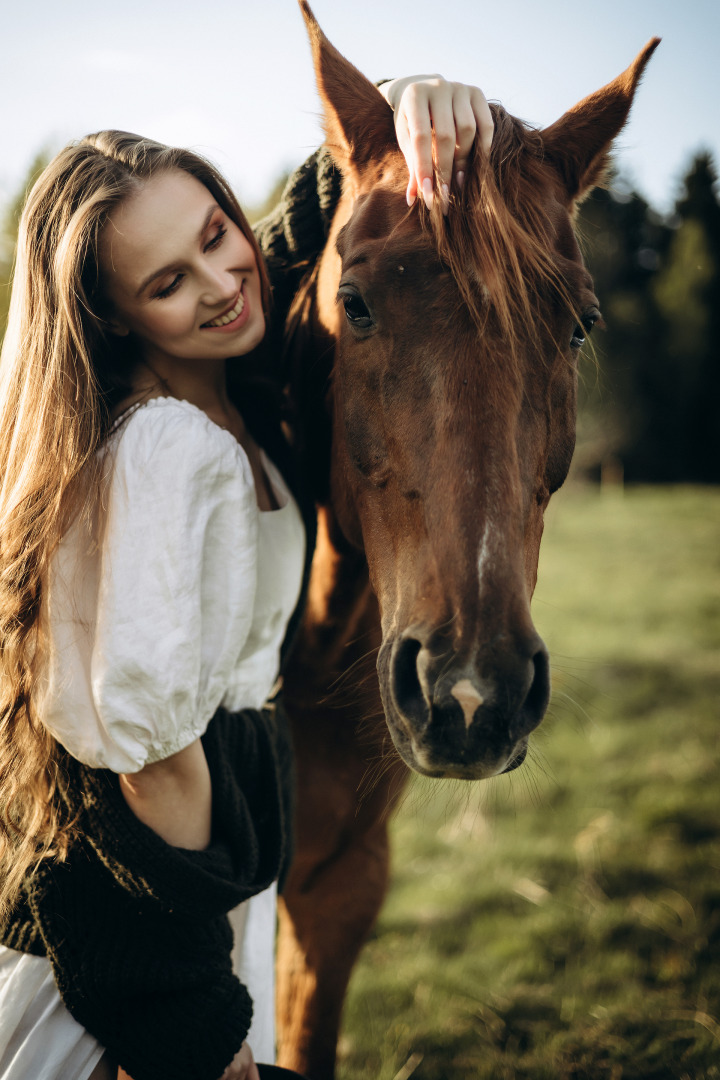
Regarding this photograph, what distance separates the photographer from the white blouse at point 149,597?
4.32ft

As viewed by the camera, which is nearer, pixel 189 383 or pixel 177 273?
pixel 177 273

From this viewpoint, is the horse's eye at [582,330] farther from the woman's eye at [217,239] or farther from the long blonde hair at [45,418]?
the long blonde hair at [45,418]

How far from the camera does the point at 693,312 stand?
17.6m

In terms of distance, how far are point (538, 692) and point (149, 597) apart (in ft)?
2.28

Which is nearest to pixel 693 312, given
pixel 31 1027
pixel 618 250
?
pixel 618 250

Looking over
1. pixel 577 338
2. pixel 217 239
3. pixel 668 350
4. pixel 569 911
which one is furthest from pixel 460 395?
pixel 668 350

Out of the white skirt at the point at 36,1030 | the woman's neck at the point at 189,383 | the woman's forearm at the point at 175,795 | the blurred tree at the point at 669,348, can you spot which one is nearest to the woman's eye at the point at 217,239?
the woman's neck at the point at 189,383


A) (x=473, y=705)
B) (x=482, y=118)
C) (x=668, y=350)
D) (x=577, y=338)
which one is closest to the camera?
(x=473, y=705)

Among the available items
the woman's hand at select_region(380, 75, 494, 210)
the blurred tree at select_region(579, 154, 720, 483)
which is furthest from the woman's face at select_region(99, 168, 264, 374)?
the blurred tree at select_region(579, 154, 720, 483)

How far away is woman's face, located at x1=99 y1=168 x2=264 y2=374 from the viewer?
5.02ft

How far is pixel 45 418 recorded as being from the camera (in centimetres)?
144

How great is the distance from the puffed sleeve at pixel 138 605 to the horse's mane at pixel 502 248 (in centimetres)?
58

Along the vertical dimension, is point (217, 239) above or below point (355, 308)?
above

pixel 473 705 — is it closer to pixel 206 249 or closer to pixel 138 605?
pixel 138 605
